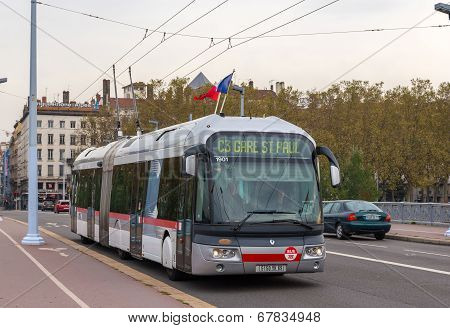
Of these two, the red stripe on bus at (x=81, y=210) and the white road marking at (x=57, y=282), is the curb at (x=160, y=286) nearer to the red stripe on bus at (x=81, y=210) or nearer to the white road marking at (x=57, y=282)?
the white road marking at (x=57, y=282)

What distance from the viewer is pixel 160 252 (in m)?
14.1

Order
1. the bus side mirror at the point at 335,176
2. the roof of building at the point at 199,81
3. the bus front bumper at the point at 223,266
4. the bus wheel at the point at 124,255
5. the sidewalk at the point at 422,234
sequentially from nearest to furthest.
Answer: the bus front bumper at the point at 223,266
the bus side mirror at the point at 335,176
the bus wheel at the point at 124,255
the sidewalk at the point at 422,234
the roof of building at the point at 199,81

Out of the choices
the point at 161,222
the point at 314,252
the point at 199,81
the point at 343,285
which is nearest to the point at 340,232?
the point at 161,222

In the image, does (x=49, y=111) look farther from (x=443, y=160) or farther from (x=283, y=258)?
(x=283, y=258)

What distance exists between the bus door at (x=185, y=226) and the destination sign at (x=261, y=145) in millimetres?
732

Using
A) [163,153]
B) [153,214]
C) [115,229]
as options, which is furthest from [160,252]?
[115,229]

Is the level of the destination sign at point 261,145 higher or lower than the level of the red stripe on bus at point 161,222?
higher

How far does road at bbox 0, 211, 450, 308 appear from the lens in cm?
1088

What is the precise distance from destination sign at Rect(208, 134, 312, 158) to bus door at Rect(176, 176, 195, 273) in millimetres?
732

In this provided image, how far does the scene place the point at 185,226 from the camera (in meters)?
12.6

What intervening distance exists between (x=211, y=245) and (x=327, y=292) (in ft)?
6.44

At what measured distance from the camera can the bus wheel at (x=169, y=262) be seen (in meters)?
13.4

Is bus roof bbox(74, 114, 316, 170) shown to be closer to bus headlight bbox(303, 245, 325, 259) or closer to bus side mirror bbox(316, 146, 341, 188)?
bus side mirror bbox(316, 146, 341, 188)

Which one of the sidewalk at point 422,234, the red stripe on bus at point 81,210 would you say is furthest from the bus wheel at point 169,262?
the sidewalk at point 422,234
